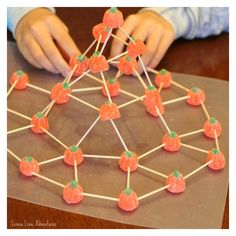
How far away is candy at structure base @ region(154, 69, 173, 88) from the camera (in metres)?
0.84

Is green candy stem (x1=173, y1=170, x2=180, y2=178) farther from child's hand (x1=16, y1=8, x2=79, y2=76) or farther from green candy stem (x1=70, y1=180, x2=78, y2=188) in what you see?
child's hand (x1=16, y1=8, x2=79, y2=76)

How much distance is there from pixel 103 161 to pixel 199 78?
26 centimetres

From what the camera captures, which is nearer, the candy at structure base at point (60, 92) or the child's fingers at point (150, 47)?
the candy at structure base at point (60, 92)

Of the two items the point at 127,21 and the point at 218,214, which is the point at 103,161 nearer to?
the point at 218,214

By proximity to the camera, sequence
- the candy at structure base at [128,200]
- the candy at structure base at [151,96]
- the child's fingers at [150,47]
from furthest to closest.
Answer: the child's fingers at [150,47], the candy at structure base at [151,96], the candy at structure base at [128,200]

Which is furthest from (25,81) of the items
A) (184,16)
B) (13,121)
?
(184,16)

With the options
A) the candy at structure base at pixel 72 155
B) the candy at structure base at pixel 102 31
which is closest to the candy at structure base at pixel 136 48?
the candy at structure base at pixel 102 31

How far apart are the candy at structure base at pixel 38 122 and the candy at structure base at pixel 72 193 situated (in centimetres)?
12

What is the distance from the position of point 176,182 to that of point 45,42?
1.10 ft

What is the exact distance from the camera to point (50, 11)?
888 millimetres

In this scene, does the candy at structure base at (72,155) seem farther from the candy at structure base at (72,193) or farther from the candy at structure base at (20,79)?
the candy at structure base at (20,79)

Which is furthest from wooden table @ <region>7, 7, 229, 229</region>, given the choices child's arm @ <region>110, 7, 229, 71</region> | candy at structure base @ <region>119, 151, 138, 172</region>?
candy at structure base @ <region>119, 151, 138, 172</region>

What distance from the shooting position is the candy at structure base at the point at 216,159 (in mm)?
699

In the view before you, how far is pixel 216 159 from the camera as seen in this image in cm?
70
